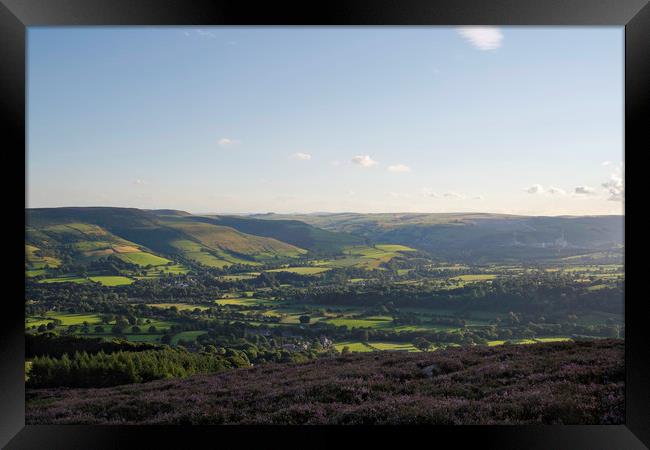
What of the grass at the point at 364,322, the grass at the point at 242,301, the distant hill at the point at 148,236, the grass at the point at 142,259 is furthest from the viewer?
the distant hill at the point at 148,236

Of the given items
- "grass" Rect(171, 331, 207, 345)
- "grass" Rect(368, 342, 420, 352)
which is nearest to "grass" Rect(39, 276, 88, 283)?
"grass" Rect(171, 331, 207, 345)

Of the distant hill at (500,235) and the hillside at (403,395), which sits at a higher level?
the distant hill at (500,235)

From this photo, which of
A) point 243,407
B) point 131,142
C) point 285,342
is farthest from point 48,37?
point 243,407

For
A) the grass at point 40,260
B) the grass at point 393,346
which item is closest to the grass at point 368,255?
the grass at point 393,346

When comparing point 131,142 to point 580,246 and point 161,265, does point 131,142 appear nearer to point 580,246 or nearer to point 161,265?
point 161,265

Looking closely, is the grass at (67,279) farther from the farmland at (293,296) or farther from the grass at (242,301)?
the grass at (242,301)

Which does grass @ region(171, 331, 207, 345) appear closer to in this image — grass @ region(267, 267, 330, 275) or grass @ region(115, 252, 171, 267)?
grass @ region(267, 267, 330, 275)
